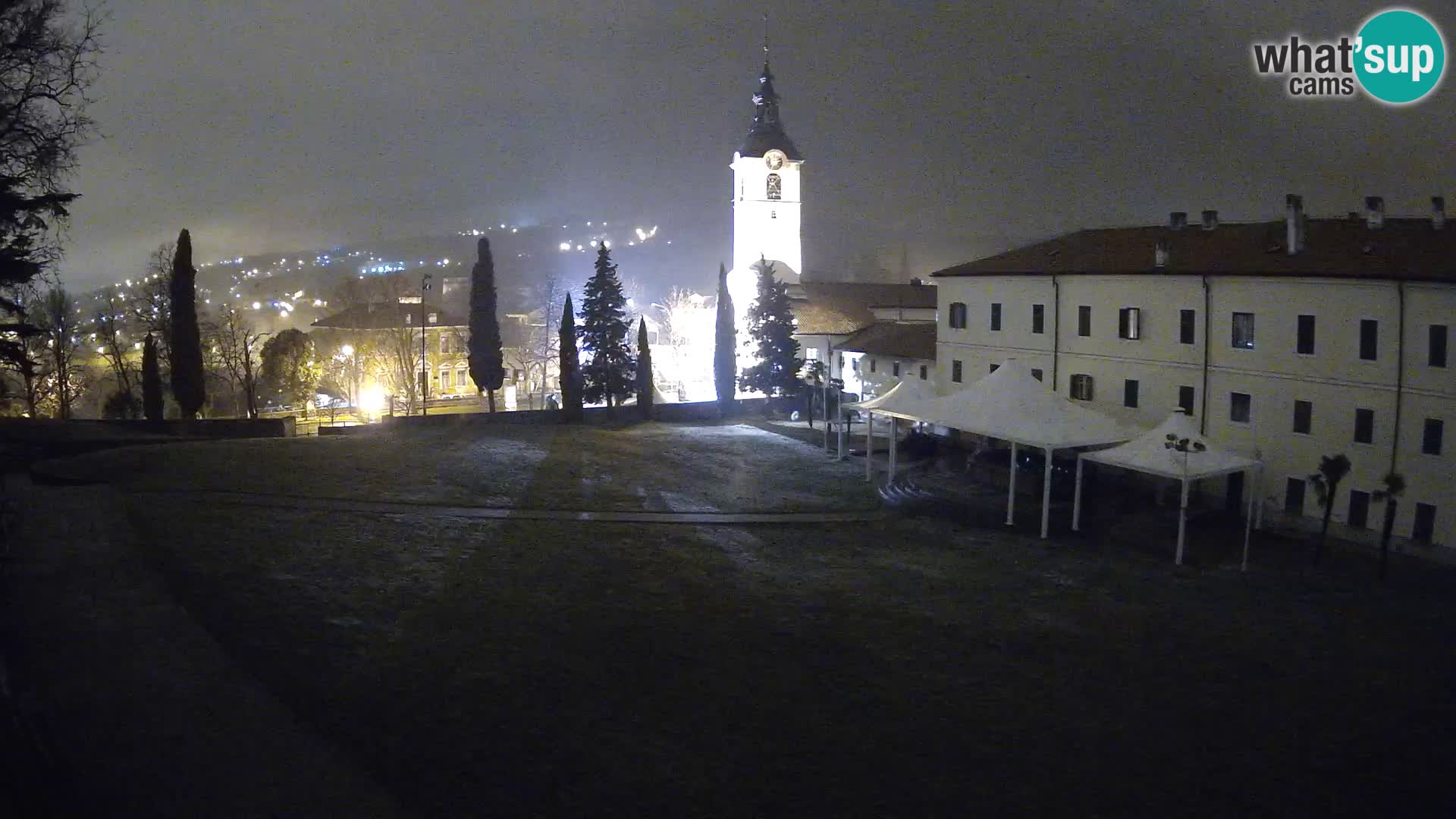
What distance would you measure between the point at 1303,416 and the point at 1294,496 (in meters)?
1.92

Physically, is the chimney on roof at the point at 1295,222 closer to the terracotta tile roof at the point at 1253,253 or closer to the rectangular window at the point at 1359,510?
the terracotta tile roof at the point at 1253,253

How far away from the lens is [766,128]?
217 ft

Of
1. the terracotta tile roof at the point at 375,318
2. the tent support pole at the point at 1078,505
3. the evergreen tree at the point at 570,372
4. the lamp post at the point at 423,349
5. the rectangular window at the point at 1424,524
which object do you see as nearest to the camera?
the rectangular window at the point at 1424,524

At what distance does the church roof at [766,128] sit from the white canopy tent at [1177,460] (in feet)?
152

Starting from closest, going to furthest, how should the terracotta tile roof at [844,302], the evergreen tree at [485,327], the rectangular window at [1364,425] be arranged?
the rectangular window at [1364,425] → the evergreen tree at [485,327] → the terracotta tile roof at [844,302]

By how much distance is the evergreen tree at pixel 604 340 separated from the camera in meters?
43.6

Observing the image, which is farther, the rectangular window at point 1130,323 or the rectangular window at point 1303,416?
the rectangular window at point 1130,323

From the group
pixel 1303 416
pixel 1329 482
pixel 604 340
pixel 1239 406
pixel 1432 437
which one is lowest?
pixel 1329 482

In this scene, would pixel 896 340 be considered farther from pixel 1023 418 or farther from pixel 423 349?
pixel 423 349

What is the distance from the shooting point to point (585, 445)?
110 feet

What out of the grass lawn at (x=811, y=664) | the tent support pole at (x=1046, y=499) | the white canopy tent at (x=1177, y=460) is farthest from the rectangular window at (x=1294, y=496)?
the tent support pole at (x=1046, y=499)

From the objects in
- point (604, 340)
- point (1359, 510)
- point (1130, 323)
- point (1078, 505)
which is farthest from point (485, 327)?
point (1359, 510)

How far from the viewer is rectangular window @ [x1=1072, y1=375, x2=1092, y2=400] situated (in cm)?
2998

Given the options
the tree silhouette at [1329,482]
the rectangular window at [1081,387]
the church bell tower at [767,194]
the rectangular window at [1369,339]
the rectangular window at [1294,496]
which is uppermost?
the church bell tower at [767,194]
